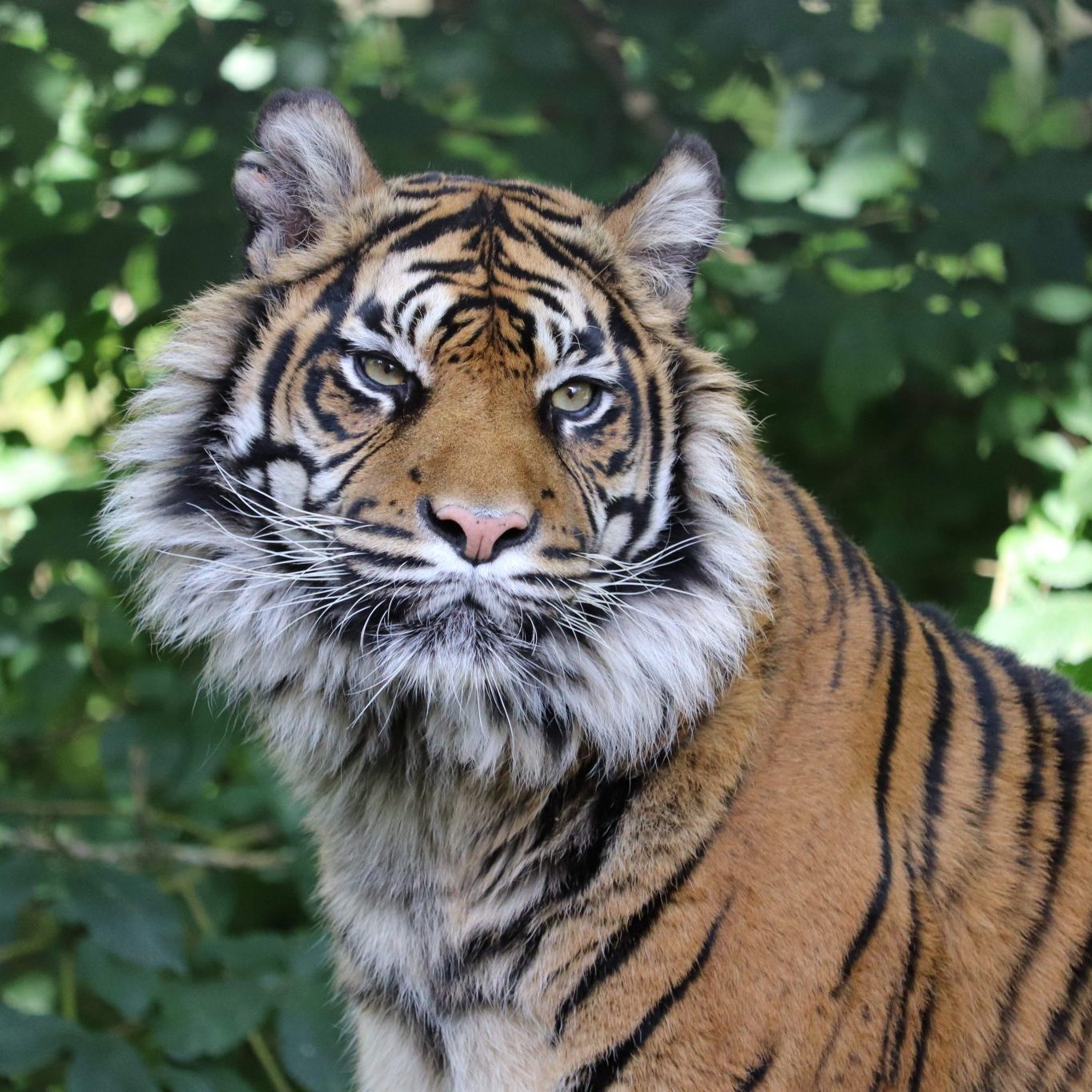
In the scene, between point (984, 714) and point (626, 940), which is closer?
point (626, 940)

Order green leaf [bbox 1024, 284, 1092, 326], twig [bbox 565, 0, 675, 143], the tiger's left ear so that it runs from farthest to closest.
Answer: twig [bbox 565, 0, 675, 143] < green leaf [bbox 1024, 284, 1092, 326] < the tiger's left ear

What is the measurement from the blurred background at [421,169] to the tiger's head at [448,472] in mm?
628

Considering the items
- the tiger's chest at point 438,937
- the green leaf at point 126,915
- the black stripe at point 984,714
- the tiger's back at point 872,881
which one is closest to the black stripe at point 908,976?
the tiger's back at point 872,881

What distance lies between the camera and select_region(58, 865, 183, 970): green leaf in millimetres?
2354

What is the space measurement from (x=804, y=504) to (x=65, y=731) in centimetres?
225

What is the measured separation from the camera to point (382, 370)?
1768 millimetres

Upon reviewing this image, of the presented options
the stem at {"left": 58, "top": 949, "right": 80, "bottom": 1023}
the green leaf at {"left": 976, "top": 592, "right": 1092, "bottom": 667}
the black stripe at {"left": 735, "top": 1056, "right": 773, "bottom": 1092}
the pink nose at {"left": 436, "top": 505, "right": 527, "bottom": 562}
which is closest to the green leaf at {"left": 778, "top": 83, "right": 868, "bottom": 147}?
the green leaf at {"left": 976, "top": 592, "right": 1092, "bottom": 667}

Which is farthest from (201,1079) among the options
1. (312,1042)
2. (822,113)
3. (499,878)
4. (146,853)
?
(822,113)

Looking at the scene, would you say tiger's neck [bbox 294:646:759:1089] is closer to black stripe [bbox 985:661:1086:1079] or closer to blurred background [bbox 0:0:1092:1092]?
black stripe [bbox 985:661:1086:1079]

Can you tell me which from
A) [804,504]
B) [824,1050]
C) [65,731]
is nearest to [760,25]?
[804,504]

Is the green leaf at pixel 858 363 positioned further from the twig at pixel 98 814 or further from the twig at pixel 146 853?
the twig at pixel 98 814

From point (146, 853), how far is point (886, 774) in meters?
1.88

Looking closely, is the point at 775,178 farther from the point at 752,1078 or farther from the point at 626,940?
the point at 752,1078

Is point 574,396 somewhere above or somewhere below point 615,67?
below
